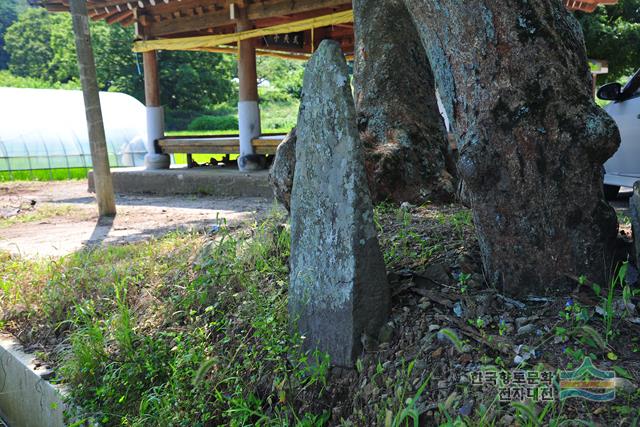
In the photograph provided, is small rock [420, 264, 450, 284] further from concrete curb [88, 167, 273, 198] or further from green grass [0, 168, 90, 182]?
green grass [0, 168, 90, 182]

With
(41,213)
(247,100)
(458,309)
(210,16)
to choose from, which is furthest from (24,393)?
(210,16)

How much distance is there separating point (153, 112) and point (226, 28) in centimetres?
264

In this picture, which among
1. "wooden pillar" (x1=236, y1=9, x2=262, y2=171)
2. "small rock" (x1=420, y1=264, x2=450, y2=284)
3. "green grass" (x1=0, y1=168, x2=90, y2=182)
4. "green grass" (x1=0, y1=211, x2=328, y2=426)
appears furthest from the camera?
"green grass" (x1=0, y1=168, x2=90, y2=182)

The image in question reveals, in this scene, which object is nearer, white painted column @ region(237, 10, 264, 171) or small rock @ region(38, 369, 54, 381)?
small rock @ region(38, 369, 54, 381)

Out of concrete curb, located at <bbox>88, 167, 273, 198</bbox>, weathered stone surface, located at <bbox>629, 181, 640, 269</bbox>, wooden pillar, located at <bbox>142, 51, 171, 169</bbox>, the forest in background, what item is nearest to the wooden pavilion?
wooden pillar, located at <bbox>142, 51, 171, 169</bbox>

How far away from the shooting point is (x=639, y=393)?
2203 millimetres

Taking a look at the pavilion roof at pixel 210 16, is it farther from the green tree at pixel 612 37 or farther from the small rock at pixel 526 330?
the small rock at pixel 526 330

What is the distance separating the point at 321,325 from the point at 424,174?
103 inches

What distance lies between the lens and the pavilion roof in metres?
10.4

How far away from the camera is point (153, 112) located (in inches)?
515

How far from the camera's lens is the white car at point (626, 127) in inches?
266

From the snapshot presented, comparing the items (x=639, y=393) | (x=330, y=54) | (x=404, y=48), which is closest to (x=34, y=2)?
(x=404, y=48)

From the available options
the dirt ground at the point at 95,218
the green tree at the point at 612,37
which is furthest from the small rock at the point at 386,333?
the green tree at the point at 612,37

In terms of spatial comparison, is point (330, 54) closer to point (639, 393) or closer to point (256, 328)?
point (256, 328)
